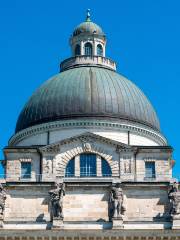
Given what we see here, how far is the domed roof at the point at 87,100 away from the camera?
76062 mm

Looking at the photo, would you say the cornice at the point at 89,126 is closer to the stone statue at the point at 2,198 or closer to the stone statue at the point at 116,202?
the stone statue at the point at 116,202

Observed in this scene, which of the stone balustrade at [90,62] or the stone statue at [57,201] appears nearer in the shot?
the stone statue at [57,201]

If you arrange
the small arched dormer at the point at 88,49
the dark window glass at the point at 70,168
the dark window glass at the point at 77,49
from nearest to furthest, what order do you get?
the dark window glass at the point at 70,168
the small arched dormer at the point at 88,49
the dark window glass at the point at 77,49

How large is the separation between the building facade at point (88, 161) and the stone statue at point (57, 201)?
0.07m

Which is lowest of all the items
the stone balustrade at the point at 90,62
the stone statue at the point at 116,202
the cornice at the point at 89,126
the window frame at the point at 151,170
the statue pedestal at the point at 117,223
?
the statue pedestal at the point at 117,223

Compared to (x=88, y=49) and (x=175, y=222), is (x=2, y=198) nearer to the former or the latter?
(x=175, y=222)

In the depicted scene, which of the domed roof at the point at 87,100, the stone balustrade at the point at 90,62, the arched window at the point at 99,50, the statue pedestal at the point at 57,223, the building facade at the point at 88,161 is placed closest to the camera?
the statue pedestal at the point at 57,223

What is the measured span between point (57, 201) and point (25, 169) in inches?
312

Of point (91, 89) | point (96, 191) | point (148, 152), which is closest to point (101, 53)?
point (91, 89)

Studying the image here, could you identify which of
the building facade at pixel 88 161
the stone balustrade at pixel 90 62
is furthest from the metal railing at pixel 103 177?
the stone balustrade at pixel 90 62

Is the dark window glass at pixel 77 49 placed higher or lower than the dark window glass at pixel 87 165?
higher

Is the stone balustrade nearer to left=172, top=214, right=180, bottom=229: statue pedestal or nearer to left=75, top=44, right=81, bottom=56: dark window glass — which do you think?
left=75, top=44, right=81, bottom=56: dark window glass

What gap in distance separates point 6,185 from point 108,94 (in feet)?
48.1

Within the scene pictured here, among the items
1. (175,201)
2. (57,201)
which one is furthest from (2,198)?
(175,201)
